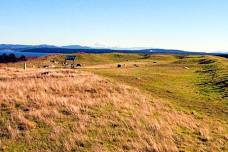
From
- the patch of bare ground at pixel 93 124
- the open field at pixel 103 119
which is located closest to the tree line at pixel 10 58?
the open field at pixel 103 119

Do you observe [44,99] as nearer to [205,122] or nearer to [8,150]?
[8,150]

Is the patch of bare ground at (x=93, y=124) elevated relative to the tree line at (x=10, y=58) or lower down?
elevated

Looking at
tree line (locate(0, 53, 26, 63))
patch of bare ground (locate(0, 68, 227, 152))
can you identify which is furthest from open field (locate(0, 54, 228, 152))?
tree line (locate(0, 53, 26, 63))

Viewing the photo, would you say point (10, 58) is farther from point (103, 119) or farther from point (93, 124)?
point (93, 124)

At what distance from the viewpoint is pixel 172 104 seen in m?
29.5

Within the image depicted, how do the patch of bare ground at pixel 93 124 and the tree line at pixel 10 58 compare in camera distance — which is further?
the tree line at pixel 10 58

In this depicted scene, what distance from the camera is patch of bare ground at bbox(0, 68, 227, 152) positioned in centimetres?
1758

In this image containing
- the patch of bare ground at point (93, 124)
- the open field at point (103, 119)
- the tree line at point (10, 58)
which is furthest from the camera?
the tree line at point (10, 58)

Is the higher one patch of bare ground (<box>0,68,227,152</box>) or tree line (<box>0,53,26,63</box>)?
patch of bare ground (<box>0,68,227,152</box>)

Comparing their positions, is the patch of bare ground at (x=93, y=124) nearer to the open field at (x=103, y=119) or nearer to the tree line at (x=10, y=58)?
the open field at (x=103, y=119)

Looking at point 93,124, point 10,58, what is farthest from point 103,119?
point 10,58

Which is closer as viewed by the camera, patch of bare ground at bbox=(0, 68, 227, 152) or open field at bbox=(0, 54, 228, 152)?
patch of bare ground at bbox=(0, 68, 227, 152)

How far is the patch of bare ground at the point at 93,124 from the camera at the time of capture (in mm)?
A: 17578

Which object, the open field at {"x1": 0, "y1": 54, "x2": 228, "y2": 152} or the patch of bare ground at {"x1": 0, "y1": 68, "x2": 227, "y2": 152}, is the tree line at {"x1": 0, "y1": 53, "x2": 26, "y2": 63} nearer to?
the open field at {"x1": 0, "y1": 54, "x2": 228, "y2": 152}
